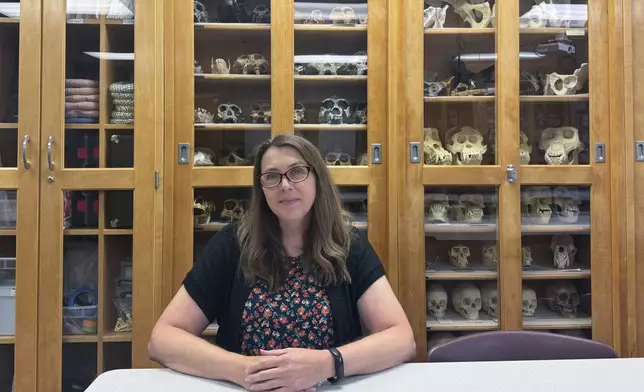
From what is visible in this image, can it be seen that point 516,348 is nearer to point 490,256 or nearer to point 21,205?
point 490,256

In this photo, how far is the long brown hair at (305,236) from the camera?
1.36m

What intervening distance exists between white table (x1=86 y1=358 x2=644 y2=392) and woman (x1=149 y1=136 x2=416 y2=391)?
0.68ft

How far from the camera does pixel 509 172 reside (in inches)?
82.8

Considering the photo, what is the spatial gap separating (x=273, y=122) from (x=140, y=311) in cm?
93

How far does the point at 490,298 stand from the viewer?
2188 millimetres

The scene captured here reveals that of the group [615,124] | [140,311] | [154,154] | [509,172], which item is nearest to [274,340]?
[140,311]

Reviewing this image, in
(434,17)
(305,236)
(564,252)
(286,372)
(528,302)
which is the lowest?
(528,302)

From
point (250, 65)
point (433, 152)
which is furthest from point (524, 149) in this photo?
point (250, 65)

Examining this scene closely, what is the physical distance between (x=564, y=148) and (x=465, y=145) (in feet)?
1.43

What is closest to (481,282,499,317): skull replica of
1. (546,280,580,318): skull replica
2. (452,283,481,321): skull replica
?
(452,283,481,321): skull replica

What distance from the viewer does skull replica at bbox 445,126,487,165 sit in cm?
217

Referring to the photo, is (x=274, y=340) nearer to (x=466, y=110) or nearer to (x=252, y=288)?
(x=252, y=288)

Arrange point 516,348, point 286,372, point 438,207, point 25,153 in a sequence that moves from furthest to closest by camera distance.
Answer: point 438,207
point 25,153
point 516,348
point 286,372

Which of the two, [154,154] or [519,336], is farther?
A: [154,154]
